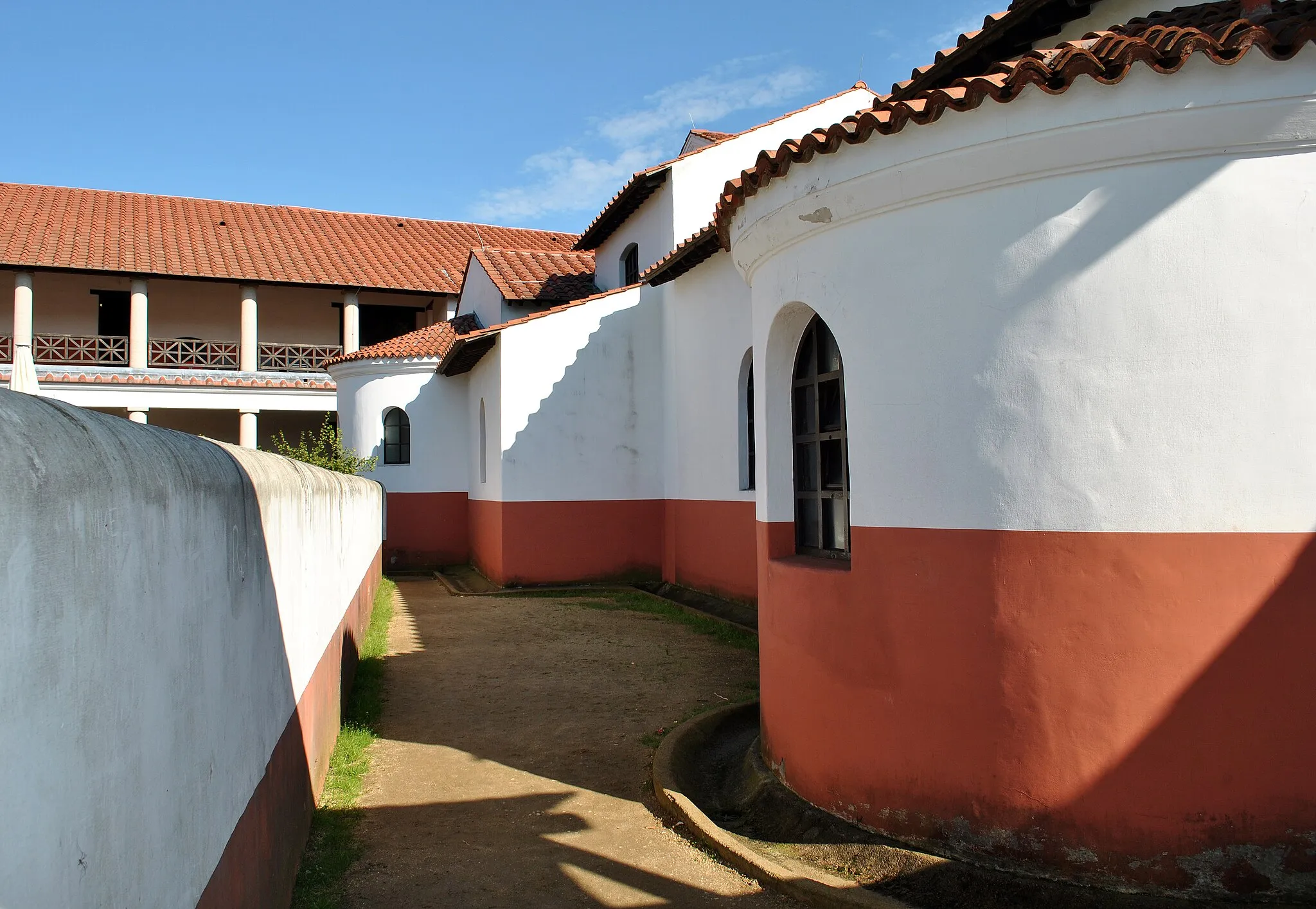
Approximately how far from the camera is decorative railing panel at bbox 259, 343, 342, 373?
25.3m

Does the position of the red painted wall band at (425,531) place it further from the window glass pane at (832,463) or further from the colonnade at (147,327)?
the window glass pane at (832,463)

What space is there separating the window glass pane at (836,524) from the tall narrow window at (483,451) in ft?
39.6

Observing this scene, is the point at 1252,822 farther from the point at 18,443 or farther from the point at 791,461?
the point at 18,443

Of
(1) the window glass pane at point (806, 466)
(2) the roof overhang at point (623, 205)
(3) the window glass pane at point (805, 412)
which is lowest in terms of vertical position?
(1) the window glass pane at point (806, 466)

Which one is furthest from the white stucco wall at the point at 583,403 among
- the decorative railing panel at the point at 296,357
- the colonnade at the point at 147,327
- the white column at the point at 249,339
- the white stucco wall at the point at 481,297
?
the decorative railing panel at the point at 296,357

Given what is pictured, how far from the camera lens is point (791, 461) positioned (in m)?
6.04

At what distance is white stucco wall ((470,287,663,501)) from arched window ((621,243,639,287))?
2.55 m

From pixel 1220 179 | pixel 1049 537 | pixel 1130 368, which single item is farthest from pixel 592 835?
pixel 1220 179

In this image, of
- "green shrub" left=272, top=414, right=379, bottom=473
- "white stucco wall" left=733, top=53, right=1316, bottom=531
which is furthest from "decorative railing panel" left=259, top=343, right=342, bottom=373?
"white stucco wall" left=733, top=53, right=1316, bottom=531

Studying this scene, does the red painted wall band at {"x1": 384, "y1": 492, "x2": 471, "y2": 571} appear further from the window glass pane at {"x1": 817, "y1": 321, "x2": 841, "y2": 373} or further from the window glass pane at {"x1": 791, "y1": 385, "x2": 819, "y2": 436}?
the window glass pane at {"x1": 817, "y1": 321, "x2": 841, "y2": 373}

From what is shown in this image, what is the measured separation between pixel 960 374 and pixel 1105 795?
193 centimetres

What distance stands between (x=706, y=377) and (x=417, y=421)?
26.8ft

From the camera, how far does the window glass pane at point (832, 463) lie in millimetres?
5711

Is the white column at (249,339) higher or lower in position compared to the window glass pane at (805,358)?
higher
